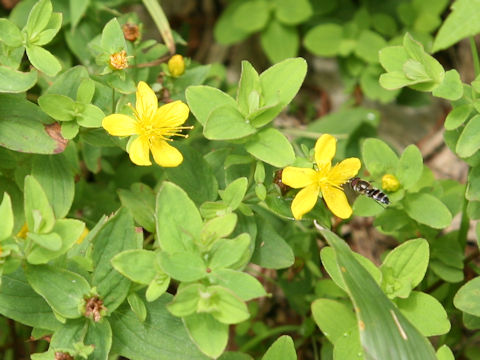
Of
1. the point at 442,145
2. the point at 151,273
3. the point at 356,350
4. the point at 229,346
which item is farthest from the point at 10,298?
the point at 442,145

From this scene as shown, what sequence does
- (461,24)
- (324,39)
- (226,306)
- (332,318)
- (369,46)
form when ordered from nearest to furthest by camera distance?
1. (226,306)
2. (332,318)
3. (461,24)
4. (369,46)
5. (324,39)

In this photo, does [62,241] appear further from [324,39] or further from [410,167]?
[324,39]

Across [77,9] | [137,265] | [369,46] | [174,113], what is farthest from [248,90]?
[369,46]

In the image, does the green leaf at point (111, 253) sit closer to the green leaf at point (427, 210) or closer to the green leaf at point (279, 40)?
the green leaf at point (427, 210)

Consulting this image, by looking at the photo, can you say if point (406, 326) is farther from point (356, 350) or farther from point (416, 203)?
point (416, 203)

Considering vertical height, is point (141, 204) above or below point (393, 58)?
below

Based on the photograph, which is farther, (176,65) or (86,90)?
(176,65)
